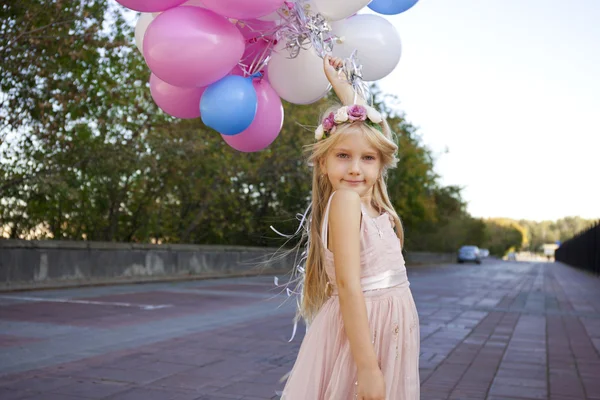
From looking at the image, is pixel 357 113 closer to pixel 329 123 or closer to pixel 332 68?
pixel 329 123

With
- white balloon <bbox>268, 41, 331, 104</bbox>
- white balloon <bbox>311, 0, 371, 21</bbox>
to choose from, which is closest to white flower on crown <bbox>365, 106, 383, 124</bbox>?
white balloon <bbox>311, 0, 371, 21</bbox>

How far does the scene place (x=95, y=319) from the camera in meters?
8.70

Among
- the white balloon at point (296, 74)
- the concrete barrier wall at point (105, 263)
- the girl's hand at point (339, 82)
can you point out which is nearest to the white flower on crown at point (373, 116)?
the girl's hand at point (339, 82)

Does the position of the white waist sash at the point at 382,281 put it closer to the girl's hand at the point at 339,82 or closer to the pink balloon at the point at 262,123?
the girl's hand at the point at 339,82

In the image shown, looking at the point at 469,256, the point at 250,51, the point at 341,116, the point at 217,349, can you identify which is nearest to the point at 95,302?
the point at 217,349

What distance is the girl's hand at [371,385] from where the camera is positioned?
1.99m

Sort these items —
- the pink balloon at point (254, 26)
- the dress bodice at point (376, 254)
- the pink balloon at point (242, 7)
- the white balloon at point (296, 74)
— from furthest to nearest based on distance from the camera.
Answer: the white balloon at point (296, 74)
the pink balloon at point (254, 26)
the pink balloon at point (242, 7)
the dress bodice at point (376, 254)

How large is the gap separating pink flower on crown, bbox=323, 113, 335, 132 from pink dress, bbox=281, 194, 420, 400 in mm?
292

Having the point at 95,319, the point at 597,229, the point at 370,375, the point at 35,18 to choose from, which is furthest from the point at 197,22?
the point at 597,229

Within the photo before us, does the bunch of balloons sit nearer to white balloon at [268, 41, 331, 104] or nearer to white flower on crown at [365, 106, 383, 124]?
white balloon at [268, 41, 331, 104]

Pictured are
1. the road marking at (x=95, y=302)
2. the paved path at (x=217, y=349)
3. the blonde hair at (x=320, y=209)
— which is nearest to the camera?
the blonde hair at (x=320, y=209)

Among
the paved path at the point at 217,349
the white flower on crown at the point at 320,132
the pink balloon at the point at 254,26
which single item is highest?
the pink balloon at the point at 254,26

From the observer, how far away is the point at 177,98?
3.30 m

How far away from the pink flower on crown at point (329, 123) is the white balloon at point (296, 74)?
113 cm
